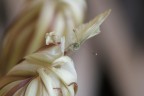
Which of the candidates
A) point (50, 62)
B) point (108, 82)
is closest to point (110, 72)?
point (108, 82)

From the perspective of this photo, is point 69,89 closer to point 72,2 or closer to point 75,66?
point 75,66

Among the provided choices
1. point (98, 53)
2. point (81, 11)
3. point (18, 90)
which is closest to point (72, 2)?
point (81, 11)

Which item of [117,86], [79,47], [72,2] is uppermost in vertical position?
[72,2]

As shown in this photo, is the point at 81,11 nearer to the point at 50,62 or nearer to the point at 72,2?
the point at 72,2

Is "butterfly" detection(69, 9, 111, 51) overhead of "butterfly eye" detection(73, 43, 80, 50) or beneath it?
overhead

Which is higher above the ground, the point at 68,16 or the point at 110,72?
the point at 68,16

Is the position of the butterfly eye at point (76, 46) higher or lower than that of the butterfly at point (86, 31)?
lower
